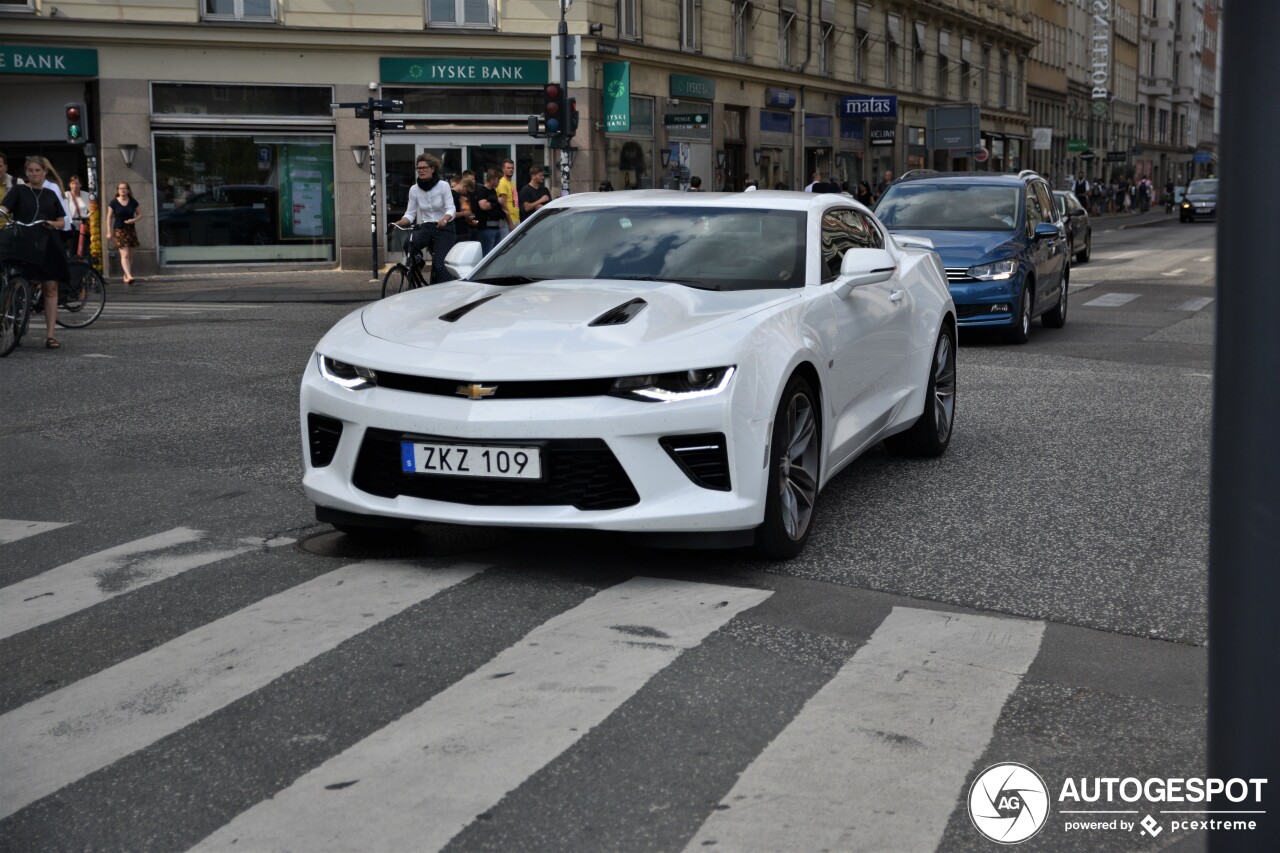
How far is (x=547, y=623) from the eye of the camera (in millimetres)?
5035

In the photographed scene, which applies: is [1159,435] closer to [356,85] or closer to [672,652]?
[672,652]

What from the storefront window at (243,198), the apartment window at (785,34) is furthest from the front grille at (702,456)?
the apartment window at (785,34)

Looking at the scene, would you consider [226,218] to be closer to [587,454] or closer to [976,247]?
[976,247]

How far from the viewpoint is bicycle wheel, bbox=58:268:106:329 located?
55.2ft

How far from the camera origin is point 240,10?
30.1 meters

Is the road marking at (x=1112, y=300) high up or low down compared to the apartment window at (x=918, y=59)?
down

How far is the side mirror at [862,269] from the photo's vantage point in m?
6.75

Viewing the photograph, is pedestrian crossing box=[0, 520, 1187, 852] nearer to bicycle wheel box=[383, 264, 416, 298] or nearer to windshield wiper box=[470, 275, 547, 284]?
windshield wiper box=[470, 275, 547, 284]

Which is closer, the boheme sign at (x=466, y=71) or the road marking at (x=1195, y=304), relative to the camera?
the road marking at (x=1195, y=304)

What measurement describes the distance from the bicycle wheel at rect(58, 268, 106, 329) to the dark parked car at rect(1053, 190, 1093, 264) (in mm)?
17183

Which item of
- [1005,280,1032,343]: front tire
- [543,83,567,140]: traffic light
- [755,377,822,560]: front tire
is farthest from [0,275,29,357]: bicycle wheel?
[543,83,567,140]: traffic light

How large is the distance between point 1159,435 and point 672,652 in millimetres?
5546

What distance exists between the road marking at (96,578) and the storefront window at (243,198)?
2493 cm

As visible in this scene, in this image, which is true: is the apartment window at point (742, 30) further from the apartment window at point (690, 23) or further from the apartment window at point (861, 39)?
the apartment window at point (861, 39)
